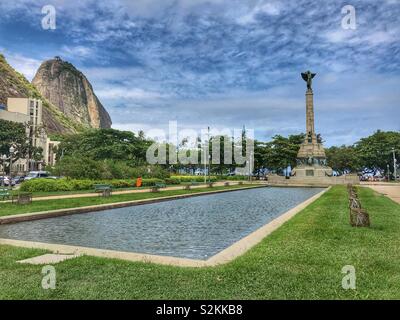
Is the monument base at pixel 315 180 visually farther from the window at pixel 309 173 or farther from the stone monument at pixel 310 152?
the stone monument at pixel 310 152

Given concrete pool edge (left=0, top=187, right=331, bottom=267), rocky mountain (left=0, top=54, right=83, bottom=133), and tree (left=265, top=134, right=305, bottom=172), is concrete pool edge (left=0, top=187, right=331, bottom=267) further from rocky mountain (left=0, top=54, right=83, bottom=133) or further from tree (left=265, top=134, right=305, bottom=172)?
rocky mountain (left=0, top=54, right=83, bottom=133)

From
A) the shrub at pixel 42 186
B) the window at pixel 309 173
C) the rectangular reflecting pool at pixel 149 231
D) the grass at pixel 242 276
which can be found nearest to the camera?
the grass at pixel 242 276

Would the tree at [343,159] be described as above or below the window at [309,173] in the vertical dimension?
above

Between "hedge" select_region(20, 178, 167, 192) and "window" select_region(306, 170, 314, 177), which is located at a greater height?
"window" select_region(306, 170, 314, 177)

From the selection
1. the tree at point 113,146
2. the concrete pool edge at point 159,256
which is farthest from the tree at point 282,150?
the concrete pool edge at point 159,256

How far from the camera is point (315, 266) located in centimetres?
672

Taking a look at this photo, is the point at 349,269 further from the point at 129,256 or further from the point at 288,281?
the point at 129,256

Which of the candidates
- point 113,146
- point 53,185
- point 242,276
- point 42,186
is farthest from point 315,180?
point 242,276

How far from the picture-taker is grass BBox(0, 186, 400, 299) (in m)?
5.32

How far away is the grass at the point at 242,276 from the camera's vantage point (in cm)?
532

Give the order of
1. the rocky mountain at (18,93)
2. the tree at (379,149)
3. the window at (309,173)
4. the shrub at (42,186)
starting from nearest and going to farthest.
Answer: the shrub at (42,186)
the window at (309,173)
the tree at (379,149)
the rocky mountain at (18,93)

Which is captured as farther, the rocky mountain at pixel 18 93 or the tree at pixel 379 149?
the rocky mountain at pixel 18 93

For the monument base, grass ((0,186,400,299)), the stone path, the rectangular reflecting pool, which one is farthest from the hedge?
the monument base
